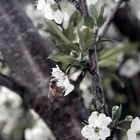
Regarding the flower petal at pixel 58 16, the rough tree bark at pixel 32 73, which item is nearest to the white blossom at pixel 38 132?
the rough tree bark at pixel 32 73

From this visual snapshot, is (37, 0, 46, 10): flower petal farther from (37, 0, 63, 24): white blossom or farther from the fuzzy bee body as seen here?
the fuzzy bee body

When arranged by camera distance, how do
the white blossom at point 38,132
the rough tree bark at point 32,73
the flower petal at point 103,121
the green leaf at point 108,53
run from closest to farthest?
the flower petal at point 103,121 → the rough tree bark at point 32,73 → the green leaf at point 108,53 → the white blossom at point 38,132

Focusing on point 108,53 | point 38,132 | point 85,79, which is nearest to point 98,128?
point 108,53

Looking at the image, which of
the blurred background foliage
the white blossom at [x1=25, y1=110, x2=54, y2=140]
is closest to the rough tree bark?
the blurred background foliage

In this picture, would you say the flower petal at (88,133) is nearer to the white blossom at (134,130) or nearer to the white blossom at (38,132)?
the white blossom at (134,130)

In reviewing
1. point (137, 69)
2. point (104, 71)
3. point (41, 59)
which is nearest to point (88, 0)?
point (41, 59)

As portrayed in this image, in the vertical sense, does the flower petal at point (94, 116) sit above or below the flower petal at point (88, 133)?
above

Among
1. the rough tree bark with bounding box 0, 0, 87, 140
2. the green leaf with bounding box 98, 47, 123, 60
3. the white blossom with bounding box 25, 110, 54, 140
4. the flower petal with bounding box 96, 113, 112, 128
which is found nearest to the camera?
the flower petal with bounding box 96, 113, 112, 128

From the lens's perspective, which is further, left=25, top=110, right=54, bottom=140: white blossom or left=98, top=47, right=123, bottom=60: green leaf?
left=25, top=110, right=54, bottom=140: white blossom
